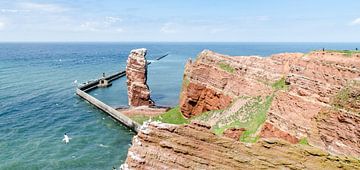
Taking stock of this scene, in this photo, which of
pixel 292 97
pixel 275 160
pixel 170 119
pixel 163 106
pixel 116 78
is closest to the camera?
pixel 275 160

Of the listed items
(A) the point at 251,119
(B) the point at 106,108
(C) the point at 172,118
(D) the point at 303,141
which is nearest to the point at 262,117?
(A) the point at 251,119

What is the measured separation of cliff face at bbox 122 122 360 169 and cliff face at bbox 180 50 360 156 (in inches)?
348

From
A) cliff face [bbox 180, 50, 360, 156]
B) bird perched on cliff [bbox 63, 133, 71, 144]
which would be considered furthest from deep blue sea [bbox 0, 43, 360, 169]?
cliff face [bbox 180, 50, 360, 156]

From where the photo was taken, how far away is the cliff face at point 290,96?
103 feet

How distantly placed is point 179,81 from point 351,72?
95.4m

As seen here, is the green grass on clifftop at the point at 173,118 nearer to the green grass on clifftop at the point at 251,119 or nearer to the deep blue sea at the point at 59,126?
the deep blue sea at the point at 59,126

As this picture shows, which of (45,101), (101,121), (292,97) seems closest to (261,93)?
(292,97)

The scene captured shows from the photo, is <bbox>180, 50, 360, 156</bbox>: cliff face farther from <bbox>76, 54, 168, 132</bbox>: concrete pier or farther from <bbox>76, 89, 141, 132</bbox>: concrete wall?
<bbox>76, 54, 168, 132</bbox>: concrete pier

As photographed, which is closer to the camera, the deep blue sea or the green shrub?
the green shrub

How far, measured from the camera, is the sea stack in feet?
275

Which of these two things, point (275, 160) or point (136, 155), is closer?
point (275, 160)

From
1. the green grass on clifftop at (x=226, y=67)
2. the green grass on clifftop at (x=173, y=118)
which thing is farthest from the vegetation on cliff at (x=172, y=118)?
the green grass on clifftop at (x=226, y=67)

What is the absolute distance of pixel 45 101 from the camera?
9394 cm

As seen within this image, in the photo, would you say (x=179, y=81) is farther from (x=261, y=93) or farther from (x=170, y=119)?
(x=261, y=93)
